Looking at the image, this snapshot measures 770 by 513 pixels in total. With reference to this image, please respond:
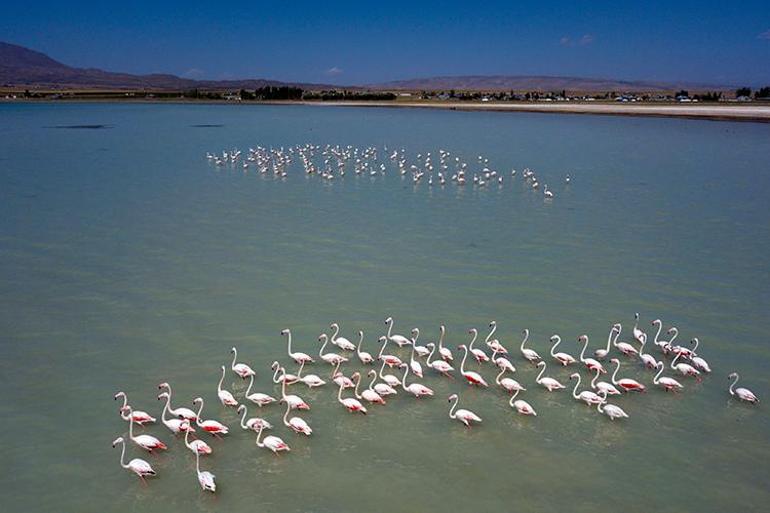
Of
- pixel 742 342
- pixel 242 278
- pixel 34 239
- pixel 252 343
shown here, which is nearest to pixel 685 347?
pixel 742 342

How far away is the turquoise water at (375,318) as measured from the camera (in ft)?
32.7

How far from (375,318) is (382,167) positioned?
23.3 metres

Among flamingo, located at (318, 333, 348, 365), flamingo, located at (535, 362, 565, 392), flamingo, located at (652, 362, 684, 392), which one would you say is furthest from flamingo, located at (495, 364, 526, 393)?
flamingo, located at (318, 333, 348, 365)

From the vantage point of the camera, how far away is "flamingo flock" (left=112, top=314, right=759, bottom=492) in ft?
35.6

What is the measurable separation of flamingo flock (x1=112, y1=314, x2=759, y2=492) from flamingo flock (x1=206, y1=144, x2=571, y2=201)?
18017 mm

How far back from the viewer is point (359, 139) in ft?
192

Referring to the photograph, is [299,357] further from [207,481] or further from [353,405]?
[207,481]

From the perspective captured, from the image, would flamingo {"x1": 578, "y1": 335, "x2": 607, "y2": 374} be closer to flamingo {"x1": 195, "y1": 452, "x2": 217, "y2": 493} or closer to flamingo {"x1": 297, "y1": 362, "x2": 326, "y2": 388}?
flamingo {"x1": 297, "y1": 362, "x2": 326, "y2": 388}

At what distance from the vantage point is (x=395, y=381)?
41.4 feet

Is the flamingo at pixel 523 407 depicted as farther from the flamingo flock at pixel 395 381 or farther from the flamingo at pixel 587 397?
the flamingo at pixel 587 397

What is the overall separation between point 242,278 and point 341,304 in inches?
141

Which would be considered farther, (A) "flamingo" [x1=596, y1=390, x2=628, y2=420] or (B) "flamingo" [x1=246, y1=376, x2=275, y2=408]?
(B) "flamingo" [x1=246, y1=376, x2=275, y2=408]

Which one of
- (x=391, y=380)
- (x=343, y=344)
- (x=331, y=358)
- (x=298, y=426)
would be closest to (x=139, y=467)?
(x=298, y=426)

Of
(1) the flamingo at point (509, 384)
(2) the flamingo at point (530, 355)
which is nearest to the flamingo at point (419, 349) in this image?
(1) the flamingo at point (509, 384)
